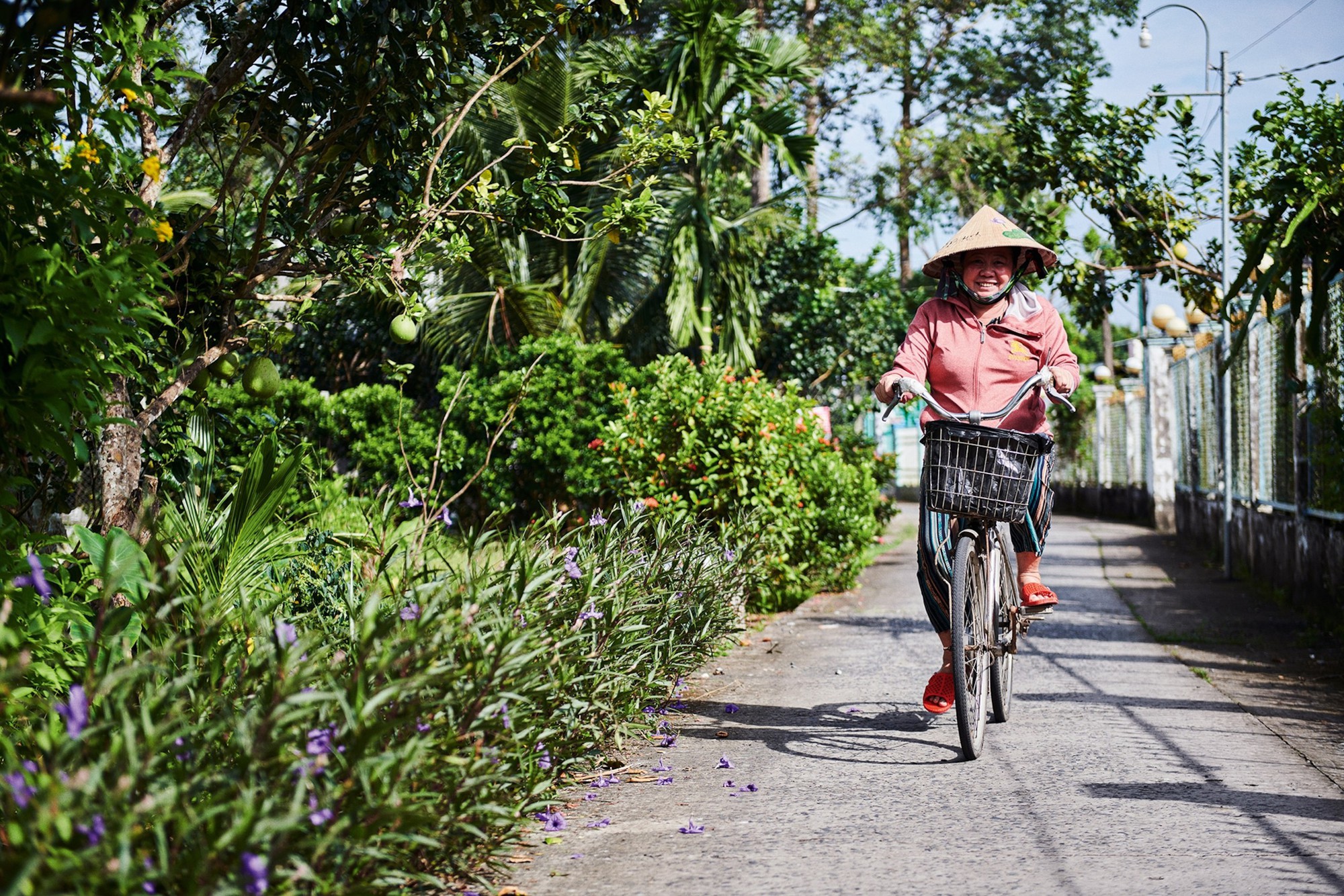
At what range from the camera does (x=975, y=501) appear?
15.4 feet

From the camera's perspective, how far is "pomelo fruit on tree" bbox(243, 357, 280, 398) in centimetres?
547

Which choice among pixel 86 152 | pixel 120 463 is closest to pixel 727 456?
pixel 120 463

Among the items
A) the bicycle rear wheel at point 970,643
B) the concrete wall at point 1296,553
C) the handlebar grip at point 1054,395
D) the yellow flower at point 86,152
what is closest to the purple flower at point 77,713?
the yellow flower at point 86,152

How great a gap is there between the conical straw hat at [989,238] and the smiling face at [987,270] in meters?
0.08

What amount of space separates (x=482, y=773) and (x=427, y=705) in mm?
253

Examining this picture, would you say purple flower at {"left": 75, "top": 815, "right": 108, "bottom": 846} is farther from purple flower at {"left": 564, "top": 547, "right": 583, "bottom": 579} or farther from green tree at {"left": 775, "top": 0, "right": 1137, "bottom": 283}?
green tree at {"left": 775, "top": 0, "right": 1137, "bottom": 283}

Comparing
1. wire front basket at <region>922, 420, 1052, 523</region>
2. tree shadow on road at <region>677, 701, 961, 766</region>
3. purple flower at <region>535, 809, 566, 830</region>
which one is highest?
wire front basket at <region>922, 420, 1052, 523</region>

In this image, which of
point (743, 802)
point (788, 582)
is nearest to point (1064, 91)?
point (788, 582)

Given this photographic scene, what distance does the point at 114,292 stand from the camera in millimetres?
3227

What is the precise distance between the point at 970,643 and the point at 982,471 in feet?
2.27

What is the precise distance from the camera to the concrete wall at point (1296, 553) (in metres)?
8.28

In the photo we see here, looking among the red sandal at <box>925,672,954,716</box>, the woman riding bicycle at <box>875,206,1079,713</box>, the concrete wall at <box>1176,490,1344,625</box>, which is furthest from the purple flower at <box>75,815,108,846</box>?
the concrete wall at <box>1176,490,1344,625</box>

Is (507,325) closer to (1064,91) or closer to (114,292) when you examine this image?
(1064,91)

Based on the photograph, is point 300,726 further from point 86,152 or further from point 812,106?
point 812,106
